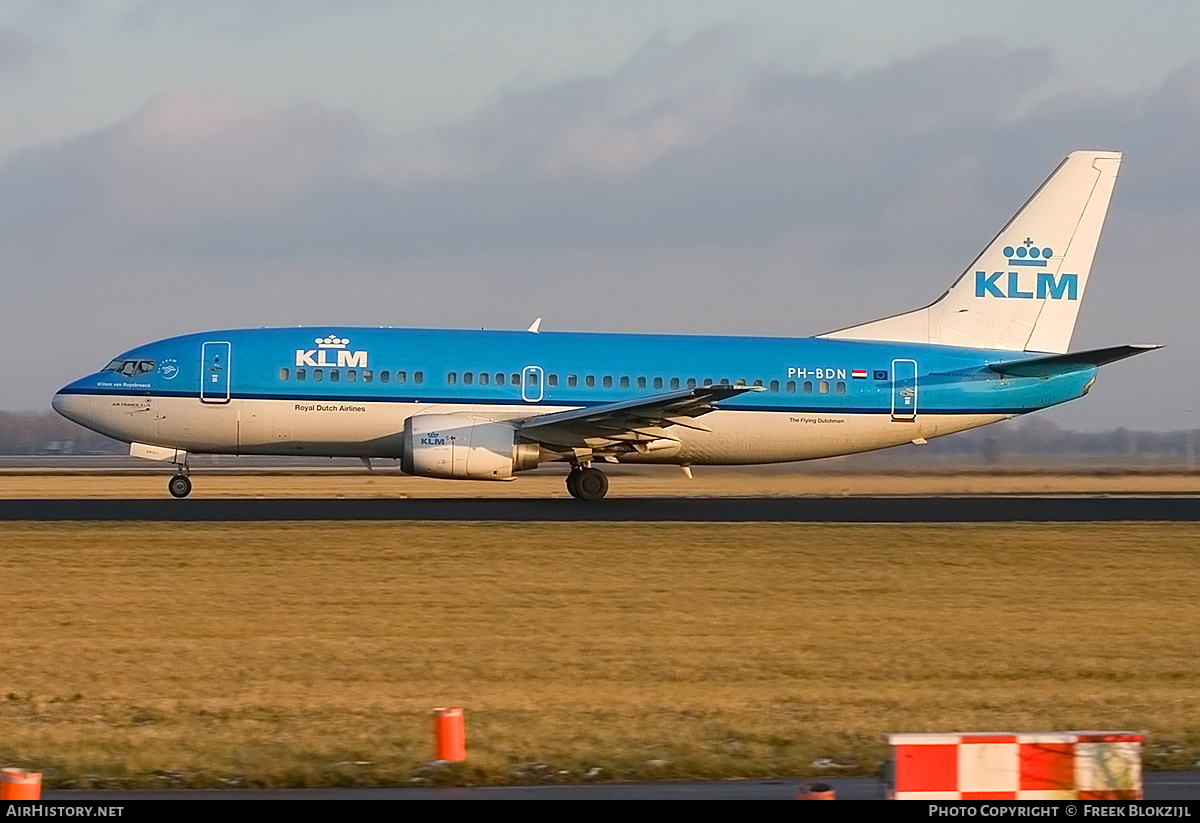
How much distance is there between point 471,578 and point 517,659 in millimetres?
4798

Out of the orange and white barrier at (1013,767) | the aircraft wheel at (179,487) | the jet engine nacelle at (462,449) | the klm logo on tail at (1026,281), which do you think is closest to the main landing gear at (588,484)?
the jet engine nacelle at (462,449)

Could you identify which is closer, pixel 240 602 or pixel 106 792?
pixel 106 792

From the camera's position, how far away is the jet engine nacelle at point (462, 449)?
96.7 feet

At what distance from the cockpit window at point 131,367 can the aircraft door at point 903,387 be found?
16029 millimetres

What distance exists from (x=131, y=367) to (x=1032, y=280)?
66.6ft

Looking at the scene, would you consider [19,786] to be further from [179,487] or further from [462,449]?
[179,487]

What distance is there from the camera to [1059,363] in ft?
108

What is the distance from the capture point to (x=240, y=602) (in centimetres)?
1806

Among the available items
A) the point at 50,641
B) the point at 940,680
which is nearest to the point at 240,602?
the point at 50,641

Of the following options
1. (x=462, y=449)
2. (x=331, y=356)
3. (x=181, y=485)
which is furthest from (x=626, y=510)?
(x=181, y=485)

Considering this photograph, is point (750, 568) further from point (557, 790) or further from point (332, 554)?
point (557, 790)

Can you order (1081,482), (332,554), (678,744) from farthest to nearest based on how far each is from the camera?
(1081,482), (332,554), (678,744)

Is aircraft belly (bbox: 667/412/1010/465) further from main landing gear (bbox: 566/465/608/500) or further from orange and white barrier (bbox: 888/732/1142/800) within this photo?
orange and white barrier (bbox: 888/732/1142/800)

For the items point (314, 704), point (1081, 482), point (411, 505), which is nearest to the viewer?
point (314, 704)
